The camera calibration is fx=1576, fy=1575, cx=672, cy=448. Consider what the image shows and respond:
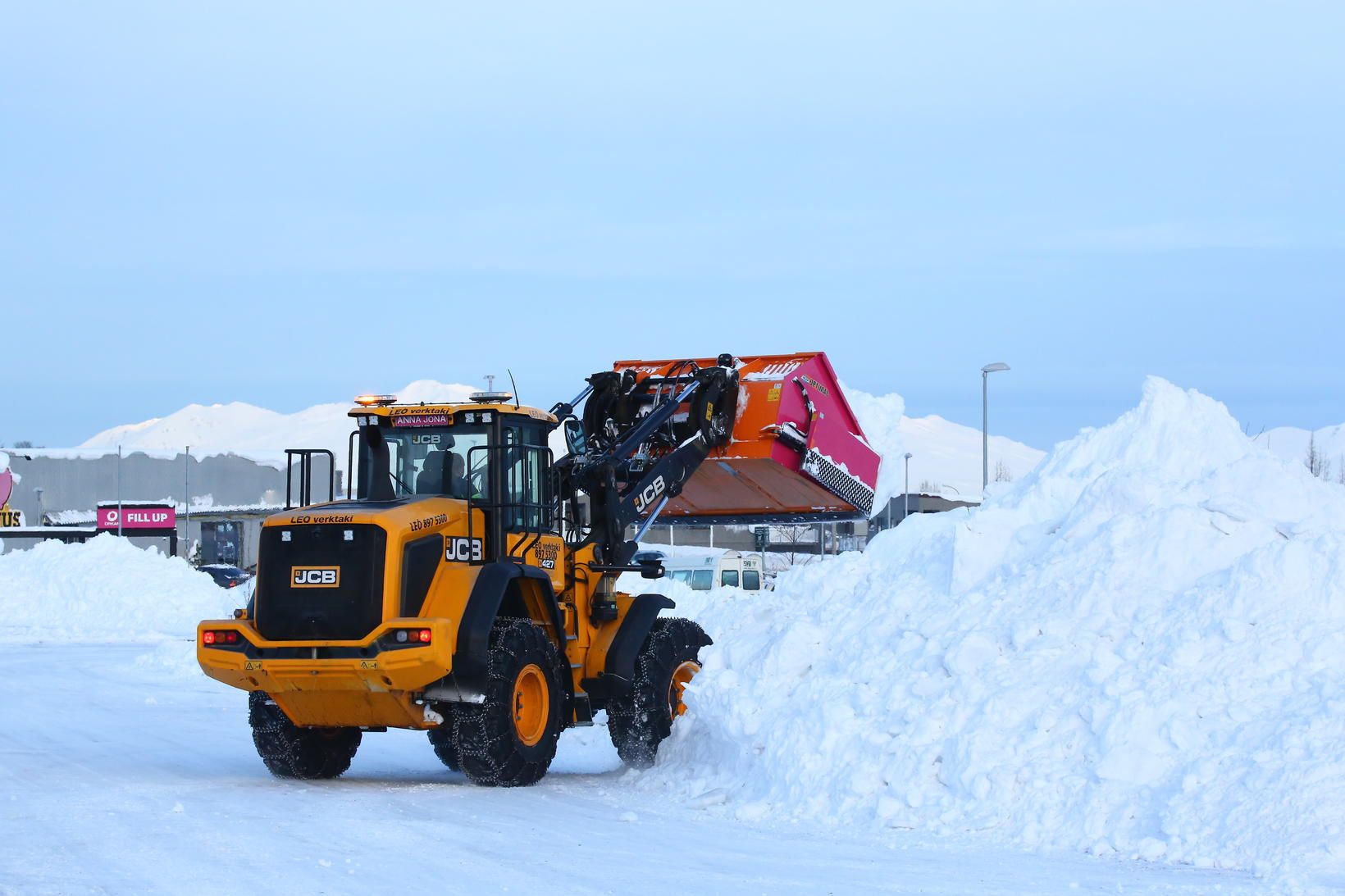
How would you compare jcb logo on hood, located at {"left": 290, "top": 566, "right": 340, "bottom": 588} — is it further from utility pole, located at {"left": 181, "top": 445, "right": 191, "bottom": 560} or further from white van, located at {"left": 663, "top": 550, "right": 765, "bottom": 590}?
utility pole, located at {"left": 181, "top": 445, "right": 191, "bottom": 560}

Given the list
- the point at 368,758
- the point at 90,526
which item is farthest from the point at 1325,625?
the point at 90,526

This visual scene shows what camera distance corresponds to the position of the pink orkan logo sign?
70500mm

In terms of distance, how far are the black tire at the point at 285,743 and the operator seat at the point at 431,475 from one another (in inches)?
81.8

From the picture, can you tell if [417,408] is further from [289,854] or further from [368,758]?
[289,854]

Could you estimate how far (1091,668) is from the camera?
10.0m

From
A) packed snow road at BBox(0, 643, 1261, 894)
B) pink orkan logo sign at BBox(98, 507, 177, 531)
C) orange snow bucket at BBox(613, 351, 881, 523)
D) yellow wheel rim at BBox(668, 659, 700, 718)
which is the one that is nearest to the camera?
packed snow road at BBox(0, 643, 1261, 894)

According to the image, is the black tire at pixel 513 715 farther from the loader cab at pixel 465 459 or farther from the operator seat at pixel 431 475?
the operator seat at pixel 431 475

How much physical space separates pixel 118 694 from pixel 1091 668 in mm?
15380

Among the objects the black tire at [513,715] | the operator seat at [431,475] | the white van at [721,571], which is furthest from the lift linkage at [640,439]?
the white van at [721,571]

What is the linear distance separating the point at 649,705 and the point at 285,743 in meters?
2.98

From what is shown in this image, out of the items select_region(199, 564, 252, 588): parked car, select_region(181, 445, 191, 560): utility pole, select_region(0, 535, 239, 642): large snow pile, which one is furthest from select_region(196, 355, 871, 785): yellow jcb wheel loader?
select_region(181, 445, 191, 560): utility pole

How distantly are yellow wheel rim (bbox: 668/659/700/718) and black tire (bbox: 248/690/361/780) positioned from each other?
107 inches

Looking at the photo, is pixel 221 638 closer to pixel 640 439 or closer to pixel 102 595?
pixel 640 439

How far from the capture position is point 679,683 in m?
13.9
